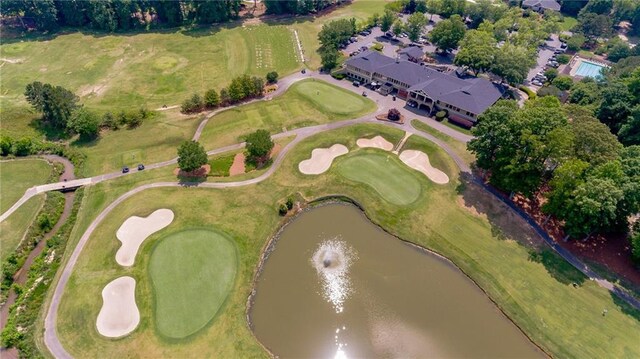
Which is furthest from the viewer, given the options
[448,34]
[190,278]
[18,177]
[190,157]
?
[448,34]

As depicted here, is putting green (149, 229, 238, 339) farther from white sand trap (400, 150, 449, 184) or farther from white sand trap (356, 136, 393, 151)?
white sand trap (400, 150, 449, 184)

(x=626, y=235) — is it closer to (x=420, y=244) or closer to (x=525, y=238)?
(x=525, y=238)

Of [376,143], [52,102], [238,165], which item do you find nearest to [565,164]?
[376,143]

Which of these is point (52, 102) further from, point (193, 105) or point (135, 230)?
point (135, 230)

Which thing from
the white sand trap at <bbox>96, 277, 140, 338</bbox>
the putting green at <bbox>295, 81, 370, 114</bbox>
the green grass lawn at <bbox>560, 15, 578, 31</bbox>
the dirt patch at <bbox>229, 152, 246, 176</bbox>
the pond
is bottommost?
the white sand trap at <bbox>96, 277, 140, 338</bbox>

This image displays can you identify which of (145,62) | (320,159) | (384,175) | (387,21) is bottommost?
(320,159)

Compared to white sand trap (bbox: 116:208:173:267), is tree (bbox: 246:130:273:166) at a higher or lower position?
higher

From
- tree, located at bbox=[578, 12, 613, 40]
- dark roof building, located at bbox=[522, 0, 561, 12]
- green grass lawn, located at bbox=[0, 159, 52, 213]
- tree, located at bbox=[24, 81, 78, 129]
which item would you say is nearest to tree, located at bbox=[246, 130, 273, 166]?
green grass lawn, located at bbox=[0, 159, 52, 213]

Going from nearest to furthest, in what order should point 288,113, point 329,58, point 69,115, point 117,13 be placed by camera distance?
point 69,115 → point 288,113 → point 329,58 → point 117,13
